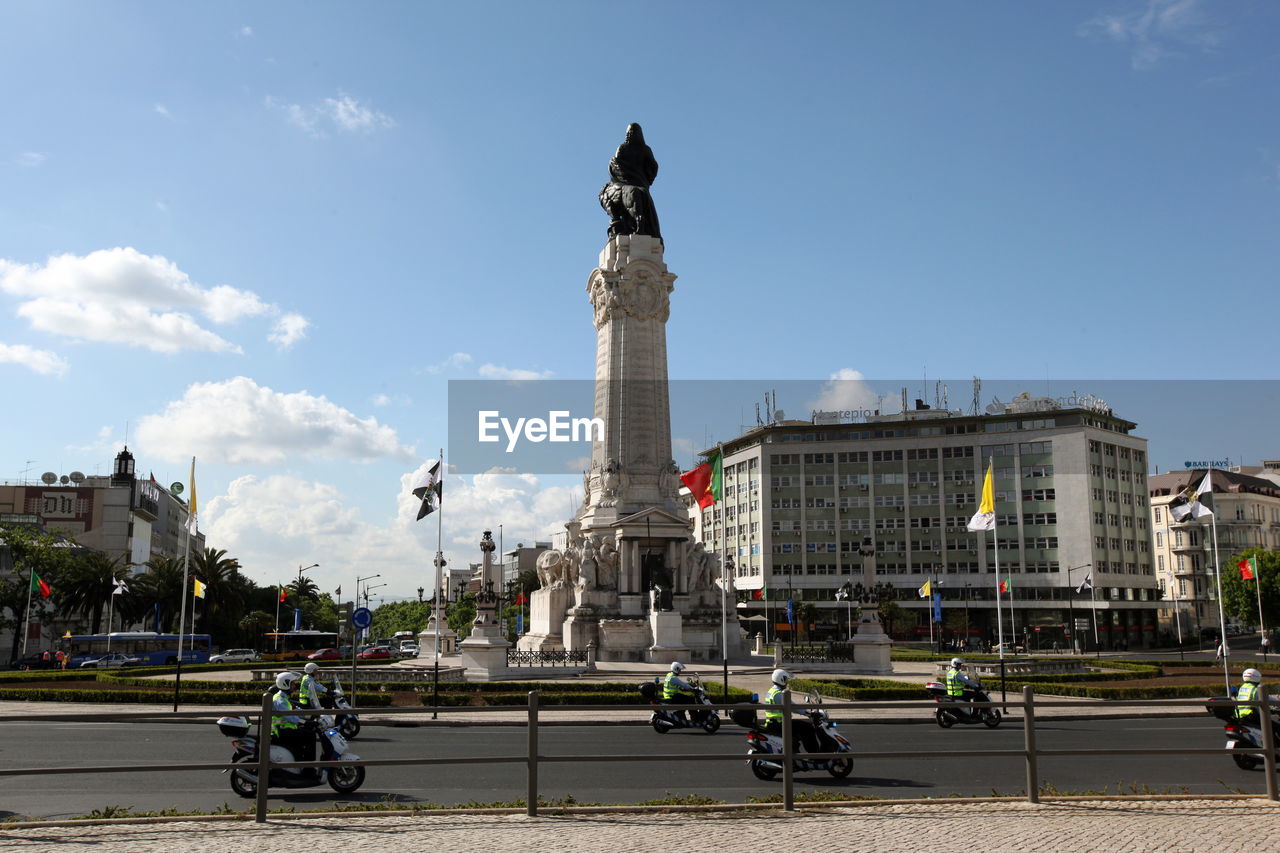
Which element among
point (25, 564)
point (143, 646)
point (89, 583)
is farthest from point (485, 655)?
point (89, 583)

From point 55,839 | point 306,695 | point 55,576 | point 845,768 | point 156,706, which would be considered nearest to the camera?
point 55,839

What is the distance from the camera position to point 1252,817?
11.8 m

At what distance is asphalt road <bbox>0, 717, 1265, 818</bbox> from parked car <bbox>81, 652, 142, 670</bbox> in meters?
34.1

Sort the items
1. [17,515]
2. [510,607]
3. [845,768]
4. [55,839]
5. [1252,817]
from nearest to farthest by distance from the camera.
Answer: [55,839], [1252,817], [845,768], [17,515], [510,607]

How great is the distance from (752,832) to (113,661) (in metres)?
54.1

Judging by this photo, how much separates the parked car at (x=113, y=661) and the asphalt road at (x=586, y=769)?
34.1m

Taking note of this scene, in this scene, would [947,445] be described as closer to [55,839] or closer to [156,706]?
[156,706]

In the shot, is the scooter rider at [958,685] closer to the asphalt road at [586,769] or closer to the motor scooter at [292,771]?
the asphalt road at [586,769]

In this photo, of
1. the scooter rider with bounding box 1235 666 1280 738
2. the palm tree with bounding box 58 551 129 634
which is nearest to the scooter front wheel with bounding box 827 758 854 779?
the scooter rider with bounding box 1235 666 1280 738

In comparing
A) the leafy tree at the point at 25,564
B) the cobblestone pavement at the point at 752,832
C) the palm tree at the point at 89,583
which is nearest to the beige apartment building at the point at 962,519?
the palm tree at the point at 89,583

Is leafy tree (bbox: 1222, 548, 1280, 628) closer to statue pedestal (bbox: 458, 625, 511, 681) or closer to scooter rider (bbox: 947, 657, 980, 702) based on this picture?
statue pedestal (bbox: 458, 625, 511, 681)

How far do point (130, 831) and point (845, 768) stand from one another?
31.4 feet

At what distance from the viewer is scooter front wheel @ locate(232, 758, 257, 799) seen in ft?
45.7

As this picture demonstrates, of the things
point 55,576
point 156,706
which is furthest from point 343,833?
point 55,576
